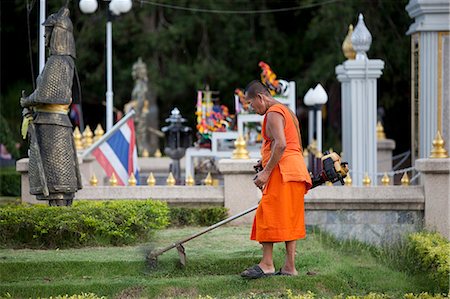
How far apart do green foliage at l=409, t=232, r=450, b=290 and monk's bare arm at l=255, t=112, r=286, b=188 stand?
75.9 inches

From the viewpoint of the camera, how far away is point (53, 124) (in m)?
11.2

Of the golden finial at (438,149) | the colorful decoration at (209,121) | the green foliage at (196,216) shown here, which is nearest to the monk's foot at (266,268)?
the green foliage at (196,216)

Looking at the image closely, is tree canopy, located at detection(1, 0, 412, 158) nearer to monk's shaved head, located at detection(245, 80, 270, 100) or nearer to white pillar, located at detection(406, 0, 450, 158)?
white pillar, located at detection(406, 0, 450, 158)

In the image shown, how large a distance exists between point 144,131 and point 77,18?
17.0 feet

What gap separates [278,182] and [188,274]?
4.47 feet

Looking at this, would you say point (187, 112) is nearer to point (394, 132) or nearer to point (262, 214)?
point (394, 132)

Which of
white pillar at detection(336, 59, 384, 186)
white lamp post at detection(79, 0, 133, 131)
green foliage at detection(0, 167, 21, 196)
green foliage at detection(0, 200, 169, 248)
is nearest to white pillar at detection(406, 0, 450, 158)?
white pillar at detection(336, 59, 384, 186)

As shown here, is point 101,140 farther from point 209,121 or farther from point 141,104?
point 141,104

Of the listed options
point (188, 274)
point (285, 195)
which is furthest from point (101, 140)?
point (285, 195)

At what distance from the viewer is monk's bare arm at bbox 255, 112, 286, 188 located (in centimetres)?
916

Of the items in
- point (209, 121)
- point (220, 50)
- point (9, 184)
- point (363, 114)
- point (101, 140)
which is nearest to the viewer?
point (101, 140)

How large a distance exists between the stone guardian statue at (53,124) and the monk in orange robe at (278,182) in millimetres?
2647

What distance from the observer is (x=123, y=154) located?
15773 mm

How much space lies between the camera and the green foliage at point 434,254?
→ 9.77m
